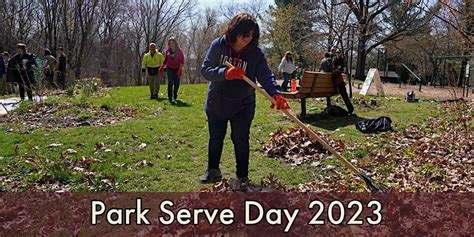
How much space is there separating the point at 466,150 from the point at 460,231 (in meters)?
2.74

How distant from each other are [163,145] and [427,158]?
3553mm

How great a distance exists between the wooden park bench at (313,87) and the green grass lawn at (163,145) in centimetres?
50

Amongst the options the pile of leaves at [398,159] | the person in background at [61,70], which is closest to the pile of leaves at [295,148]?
the pile of leaves at [398,159]

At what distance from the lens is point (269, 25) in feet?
131

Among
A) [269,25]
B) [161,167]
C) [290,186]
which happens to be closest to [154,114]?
[161,167]

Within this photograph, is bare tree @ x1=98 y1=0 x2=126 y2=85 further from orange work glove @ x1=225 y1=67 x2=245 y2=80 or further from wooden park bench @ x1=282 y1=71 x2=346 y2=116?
orange work glove @ x1=225 y1=67 x2=245 y2=80

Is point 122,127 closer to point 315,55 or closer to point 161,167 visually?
point 161,167

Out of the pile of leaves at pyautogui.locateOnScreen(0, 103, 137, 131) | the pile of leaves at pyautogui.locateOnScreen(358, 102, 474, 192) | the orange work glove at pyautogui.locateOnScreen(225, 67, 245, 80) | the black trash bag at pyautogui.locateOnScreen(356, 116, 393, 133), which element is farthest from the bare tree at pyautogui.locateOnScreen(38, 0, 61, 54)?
the orange work glove at pyautogui.locateOnScreen(225, 67, 245, 80)

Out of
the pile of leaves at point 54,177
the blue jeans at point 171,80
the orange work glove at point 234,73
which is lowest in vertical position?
the pile of leaves at point 54,177

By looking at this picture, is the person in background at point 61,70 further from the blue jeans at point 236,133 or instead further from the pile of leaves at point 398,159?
the blue jeans at point 236,133

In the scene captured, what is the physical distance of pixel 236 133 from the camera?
410cm

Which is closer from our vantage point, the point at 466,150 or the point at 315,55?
the point at 466,150

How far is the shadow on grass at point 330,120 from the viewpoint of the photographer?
795 cm

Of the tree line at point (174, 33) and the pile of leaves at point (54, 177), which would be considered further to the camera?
the tree line at point (174, 33)
